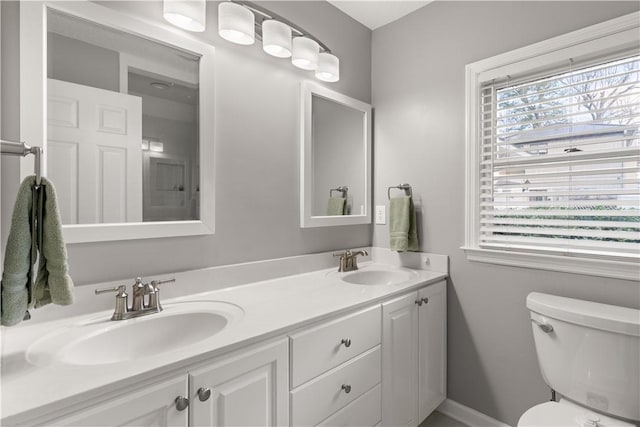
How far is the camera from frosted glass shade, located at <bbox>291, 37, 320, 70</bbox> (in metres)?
1.67

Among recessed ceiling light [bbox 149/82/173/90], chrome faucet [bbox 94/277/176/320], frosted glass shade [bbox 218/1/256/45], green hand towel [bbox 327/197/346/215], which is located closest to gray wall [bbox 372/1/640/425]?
green hand towel [bbox 327/197/346/215]

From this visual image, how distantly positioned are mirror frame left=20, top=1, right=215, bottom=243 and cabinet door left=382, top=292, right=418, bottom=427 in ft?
3.00

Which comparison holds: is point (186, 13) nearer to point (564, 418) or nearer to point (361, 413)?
point (361, 413)

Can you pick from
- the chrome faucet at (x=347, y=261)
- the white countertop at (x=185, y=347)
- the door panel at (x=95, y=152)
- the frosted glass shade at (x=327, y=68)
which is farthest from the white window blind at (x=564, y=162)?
the door panel at (x=95, y=152)

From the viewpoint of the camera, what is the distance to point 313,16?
1.88m

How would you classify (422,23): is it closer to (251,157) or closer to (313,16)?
(313,16)

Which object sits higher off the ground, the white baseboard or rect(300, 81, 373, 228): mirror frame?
rect(300, 81, 373, 228): mirror frame

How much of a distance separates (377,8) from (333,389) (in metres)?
2.10

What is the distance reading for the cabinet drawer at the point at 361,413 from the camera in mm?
→ 1244

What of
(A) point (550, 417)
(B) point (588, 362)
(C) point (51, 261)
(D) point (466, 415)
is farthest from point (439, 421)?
(C) point (51, 261)

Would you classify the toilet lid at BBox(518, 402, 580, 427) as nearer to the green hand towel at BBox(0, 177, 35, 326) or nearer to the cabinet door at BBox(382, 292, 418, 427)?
the cabinet door at BBox(382, 292, 418, 427)

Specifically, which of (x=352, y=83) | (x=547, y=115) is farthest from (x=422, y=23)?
(x=547, y=115)

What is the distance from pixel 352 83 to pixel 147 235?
1550 mm

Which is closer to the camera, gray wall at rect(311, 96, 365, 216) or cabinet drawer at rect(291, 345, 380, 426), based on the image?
cabinet drawer at rect(291, 345, 380, 426)
